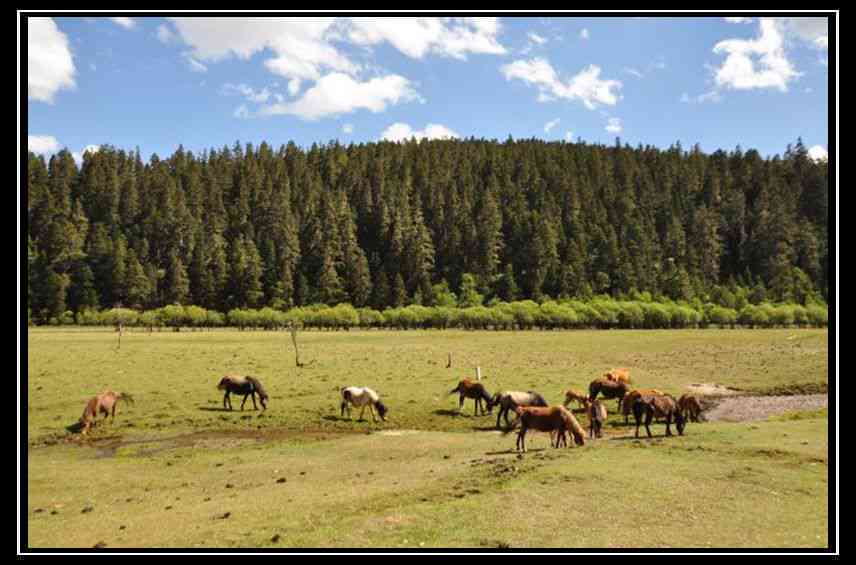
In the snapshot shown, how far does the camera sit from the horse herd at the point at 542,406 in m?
23.5

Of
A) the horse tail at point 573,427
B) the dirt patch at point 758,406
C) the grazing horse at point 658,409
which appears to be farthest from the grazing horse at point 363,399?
the dirt patch at point 758,406

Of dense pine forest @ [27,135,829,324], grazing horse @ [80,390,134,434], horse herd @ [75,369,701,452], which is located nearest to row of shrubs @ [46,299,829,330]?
dense pine forest @ [27,135,829,324]

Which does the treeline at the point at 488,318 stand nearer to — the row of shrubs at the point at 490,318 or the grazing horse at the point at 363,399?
the row of shrubs at the point at 490,318

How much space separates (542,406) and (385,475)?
12.9 metres

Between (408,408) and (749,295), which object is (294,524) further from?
(749,295)

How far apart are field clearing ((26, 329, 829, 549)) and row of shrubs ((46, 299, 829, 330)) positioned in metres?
81.3

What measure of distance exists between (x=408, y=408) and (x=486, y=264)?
493ft

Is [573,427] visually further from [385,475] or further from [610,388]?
[610,388]

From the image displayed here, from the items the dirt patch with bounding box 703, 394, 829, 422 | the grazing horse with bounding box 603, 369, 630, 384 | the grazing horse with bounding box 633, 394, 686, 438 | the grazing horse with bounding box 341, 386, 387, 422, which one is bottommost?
the dirt patch with bounding box 703, 394, 829, 422

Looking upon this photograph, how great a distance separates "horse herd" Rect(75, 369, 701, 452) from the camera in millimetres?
23500

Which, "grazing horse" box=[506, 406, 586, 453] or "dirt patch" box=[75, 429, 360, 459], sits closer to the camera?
"grazing horse" box=[506, 406, 586, 453]

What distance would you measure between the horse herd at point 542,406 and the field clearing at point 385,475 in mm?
936

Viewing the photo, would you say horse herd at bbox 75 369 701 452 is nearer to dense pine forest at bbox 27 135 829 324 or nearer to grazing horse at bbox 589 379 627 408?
grazing horse at bbox 589 379 627 408

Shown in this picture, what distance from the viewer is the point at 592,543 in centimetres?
1288
